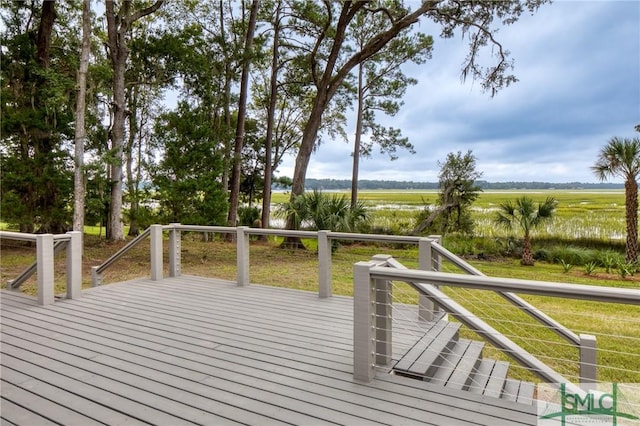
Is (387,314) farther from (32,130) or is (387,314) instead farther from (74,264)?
(32,130)

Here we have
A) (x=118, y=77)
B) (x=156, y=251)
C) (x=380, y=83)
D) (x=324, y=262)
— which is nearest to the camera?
(x=324, y=262)

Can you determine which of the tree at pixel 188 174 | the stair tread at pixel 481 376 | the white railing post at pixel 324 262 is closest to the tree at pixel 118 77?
the tree at pixel 188 174

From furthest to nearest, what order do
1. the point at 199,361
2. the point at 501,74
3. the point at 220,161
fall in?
1. the point at 501,74
2. the point at 220,161
3. the point at 199,361

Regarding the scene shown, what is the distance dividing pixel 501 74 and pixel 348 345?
36.4 ft

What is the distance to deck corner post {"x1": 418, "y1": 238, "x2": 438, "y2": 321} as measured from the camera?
374 centimetres

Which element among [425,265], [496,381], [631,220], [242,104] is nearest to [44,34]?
[242,104]

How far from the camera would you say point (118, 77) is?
1086cm

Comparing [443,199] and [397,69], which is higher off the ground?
[397,69]

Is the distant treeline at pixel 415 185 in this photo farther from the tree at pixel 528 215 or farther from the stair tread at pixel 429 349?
the stair tread at pixel 429 349

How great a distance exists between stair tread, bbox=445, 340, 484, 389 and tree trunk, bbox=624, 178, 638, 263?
35.2 ft

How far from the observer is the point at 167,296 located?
4988mm

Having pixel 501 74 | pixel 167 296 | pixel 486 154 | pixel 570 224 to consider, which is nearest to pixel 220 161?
pixel 167 296

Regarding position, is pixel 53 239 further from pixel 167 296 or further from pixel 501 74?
pixel 501 74

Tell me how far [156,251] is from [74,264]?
52.0 inches
